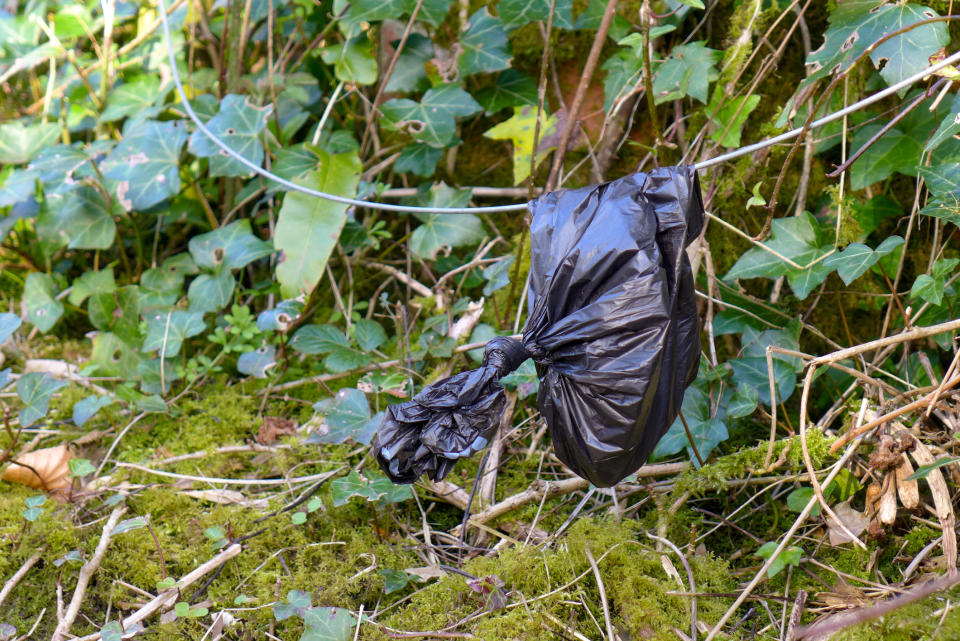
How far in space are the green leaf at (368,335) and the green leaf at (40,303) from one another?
3.17 feet

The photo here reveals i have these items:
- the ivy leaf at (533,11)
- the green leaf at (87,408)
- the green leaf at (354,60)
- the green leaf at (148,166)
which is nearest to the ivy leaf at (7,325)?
the green leaf at (87,408)

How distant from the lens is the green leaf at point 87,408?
171cm

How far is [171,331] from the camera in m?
1.92

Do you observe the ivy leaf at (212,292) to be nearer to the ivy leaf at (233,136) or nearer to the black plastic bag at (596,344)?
the ivy leaf at (233,136)

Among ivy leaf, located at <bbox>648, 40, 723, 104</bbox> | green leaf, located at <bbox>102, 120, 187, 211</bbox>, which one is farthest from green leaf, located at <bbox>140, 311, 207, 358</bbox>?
ivy leaf, located at <bbox>648, 40, 723, 104</bbox>

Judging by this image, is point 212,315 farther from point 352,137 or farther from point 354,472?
point 354,472

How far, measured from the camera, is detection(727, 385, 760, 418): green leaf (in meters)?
1.39

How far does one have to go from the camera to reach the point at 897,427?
128 cm

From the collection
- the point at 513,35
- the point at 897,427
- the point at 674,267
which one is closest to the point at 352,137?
the point at 513,35

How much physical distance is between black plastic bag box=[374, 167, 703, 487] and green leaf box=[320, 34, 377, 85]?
1.05 metres

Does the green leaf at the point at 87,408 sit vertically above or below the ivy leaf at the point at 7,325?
below

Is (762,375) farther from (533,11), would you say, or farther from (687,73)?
(533,11)

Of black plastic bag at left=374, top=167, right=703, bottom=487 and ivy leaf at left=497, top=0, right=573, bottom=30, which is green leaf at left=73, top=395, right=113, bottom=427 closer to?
black plastic bag at left=374, top=167, right=703, bottom=487

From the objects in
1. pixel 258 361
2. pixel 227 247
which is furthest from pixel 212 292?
pixel 258 361
